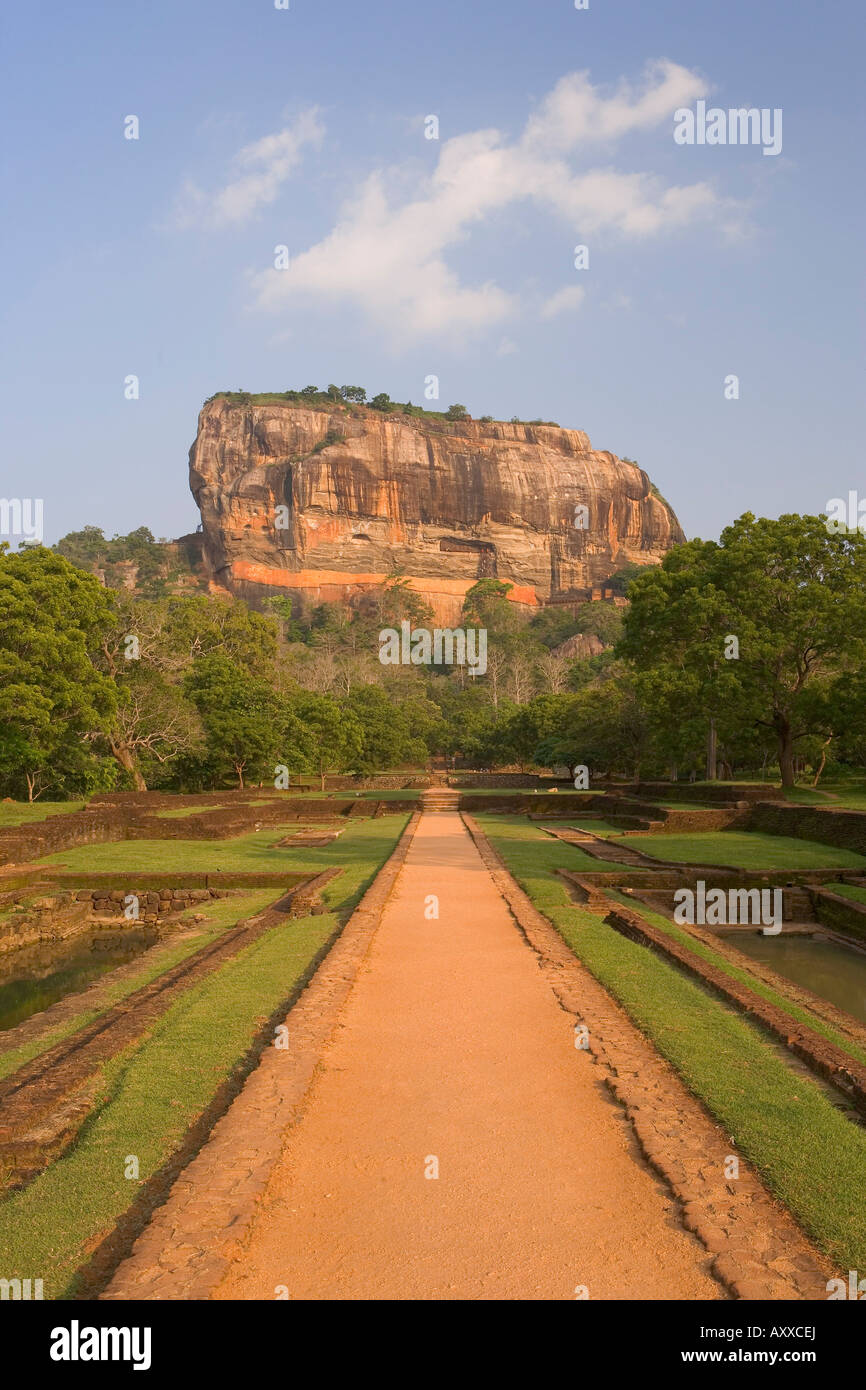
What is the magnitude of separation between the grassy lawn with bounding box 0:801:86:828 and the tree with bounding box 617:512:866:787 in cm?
1687

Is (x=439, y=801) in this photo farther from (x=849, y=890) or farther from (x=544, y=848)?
(x=849, y=890)

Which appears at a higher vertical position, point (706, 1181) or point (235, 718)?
point (235, 718)

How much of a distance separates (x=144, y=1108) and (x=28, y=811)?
20.0m

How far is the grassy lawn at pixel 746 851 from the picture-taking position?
47.7ft

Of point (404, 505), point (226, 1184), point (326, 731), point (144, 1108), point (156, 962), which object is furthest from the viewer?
point (404, 505)

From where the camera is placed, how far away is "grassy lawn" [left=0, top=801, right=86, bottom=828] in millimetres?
21297

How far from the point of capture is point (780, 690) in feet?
83.6

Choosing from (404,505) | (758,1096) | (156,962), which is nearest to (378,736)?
(156,962)

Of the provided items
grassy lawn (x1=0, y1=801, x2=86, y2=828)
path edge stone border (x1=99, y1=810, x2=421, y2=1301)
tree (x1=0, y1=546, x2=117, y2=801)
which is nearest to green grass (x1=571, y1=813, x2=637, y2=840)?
grassy lawn (x1=0, y1=801, x2=86, y2=828)

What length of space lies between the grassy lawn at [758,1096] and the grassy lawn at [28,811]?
16883 millimetres

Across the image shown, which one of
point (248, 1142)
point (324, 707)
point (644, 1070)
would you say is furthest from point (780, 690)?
point (248, 1142)

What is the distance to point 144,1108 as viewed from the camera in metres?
4.92

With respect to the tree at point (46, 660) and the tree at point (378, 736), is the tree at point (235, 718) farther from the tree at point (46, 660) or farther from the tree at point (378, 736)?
the tree at point (378, 736)

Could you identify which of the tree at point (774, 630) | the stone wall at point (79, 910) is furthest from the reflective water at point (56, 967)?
the tree at point (774, 630)
